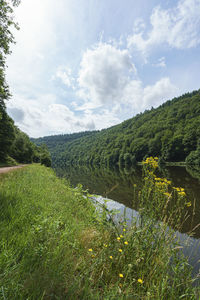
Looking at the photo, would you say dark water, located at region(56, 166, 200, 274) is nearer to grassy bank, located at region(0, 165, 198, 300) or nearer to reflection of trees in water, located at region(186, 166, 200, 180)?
reflection of trees in water, located at region(186, 166, 200, 180)

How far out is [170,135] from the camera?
64.4 m

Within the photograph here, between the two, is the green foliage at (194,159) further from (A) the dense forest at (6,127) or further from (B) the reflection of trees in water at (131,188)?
(A) the dense forest at (6,127)

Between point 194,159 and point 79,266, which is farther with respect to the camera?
point 194,159

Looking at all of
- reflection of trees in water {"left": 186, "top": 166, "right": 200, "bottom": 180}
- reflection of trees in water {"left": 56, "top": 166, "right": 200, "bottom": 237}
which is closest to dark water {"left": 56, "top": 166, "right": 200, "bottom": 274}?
reflection of trees in water {"left": 56, "top": 166, "right": 200, "bottom": 237}

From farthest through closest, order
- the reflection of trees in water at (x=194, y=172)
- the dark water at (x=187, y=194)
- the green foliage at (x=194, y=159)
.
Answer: the green foliage at (x=194, y=159), the reflection of trees in water at (x=194, y=172), the dark water at (x=187, y=194)

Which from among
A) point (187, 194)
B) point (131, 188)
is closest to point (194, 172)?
point (131, 188)

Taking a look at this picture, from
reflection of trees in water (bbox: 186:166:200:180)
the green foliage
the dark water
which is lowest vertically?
the dark water

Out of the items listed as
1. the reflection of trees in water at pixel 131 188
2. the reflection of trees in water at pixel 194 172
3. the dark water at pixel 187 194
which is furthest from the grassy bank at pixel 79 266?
the reflection of trees in water at pixel 194 172

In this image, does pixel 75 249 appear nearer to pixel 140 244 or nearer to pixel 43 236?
pixel 43 236

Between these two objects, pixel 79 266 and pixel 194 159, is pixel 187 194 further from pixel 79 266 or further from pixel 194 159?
pixel 194 159

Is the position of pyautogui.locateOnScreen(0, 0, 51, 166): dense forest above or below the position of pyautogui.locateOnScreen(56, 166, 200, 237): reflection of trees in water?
above

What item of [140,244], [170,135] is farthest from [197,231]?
[170,135]

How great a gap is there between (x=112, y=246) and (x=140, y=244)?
1.86 feet

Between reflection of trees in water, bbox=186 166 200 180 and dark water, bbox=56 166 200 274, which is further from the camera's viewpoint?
reflection of trees in water, bbox=186 166 200 180
